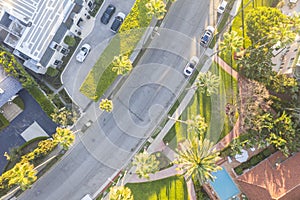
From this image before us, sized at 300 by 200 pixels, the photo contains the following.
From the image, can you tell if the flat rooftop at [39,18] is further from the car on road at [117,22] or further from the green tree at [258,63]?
the green tree at [258,63]

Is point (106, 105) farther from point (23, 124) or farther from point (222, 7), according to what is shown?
point (222, 7)

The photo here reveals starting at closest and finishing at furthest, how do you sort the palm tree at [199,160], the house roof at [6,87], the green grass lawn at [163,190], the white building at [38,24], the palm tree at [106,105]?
1. the palm tree at [199,160]
2. the palm tree at [106,105]
3. the white building at [38,24]
4. the house roof at [6,87]
5. the green grass lawn at [163,190]

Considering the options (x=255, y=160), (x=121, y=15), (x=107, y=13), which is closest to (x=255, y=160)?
(x=255, y=160)

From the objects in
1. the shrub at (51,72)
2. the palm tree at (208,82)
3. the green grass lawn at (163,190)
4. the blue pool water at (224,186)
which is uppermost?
the palm tree at (208,82)

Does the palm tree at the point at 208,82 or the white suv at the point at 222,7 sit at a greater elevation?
the white suv at the point at 222,7

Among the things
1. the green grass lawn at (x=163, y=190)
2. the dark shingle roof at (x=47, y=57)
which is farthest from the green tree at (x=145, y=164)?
the dark shingle roof at (x=47, y=57)

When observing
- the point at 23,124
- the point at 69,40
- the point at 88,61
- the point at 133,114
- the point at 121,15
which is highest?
the point at 121,15

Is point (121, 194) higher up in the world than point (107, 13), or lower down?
lower down

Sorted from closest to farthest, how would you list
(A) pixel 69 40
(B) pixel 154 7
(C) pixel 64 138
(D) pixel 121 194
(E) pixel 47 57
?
1. (C) pixel 64 138
2. (D) pixel 121 194
3. (B) pixel 154 7
4. (E) pixel 47 57
5. (A) pixel 69 40
